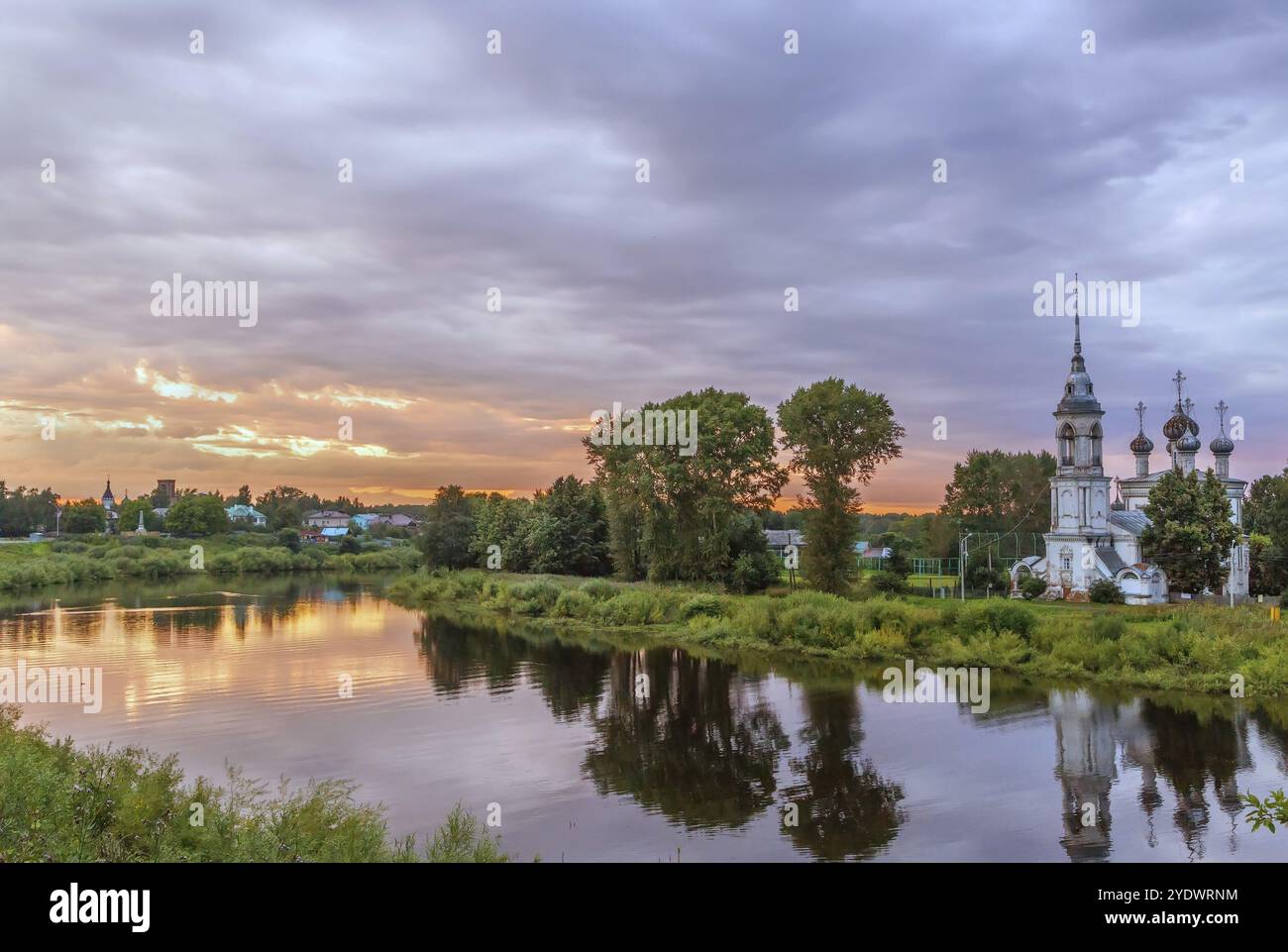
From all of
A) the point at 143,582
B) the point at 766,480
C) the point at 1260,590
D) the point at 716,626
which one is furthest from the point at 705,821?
the point at 143,582

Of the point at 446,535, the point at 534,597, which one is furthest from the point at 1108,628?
the point at 446,535

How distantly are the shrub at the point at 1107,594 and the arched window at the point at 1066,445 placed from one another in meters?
7.86

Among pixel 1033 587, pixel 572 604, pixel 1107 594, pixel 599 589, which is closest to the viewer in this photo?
pixel 1107 594

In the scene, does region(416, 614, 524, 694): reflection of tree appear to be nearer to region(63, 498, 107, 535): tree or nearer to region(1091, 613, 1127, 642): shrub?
region(1091, 613, 1127, 642): shrub

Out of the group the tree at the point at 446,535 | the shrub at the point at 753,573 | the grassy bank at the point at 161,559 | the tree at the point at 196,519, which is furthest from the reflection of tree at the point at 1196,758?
the tree at the point at 196,519

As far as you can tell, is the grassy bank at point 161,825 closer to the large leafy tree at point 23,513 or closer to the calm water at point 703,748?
the calm water at point 703,748

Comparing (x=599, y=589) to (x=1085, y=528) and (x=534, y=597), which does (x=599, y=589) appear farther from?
(x=1085, y=528)

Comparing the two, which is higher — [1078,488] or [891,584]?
[1078,488]

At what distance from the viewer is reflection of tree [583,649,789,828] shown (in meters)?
19.8

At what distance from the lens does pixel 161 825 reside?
1452 centimetres

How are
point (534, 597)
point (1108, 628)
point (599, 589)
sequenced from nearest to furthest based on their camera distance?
point (1108, 628) → point (599, 589) → point (534, 597)

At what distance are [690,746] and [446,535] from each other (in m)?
55.3

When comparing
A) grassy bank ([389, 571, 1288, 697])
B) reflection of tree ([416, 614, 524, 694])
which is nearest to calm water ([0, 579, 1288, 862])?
reflection of tree ([416, 614, 524, 694])

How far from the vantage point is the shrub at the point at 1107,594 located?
44344 mm
